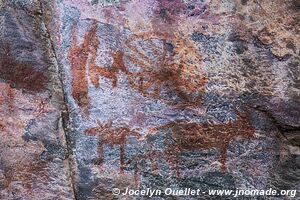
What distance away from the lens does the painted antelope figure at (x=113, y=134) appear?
1974 millimetres

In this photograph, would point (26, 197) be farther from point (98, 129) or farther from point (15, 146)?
point (98, 129)

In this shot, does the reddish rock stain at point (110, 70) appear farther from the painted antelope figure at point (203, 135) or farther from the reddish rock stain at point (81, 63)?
the painted antelope figure at point (203, 135)

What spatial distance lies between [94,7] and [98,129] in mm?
574

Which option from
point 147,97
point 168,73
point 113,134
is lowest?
point 113,134

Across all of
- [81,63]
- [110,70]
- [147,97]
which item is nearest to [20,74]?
[81,63]

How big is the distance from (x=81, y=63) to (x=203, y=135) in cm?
67

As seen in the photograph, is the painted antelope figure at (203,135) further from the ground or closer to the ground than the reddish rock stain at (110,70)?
closer to the ground

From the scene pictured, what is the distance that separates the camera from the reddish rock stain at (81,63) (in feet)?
6.37

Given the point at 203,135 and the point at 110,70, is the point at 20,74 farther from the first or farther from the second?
the point at 203,135

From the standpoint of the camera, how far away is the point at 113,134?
1979mm

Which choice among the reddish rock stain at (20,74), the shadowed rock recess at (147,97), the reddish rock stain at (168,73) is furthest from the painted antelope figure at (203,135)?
the reddish rock stain at (20,74)

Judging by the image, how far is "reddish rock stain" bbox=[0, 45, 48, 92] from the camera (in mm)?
1935

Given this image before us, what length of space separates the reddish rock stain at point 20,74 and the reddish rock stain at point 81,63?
0.48ft

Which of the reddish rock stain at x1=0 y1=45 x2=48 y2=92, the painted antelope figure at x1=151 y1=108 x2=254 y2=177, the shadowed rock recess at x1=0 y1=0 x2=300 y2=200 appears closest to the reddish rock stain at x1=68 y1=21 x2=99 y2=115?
the shadowed rock recess at x1=0 y1=0 x2=300 y2=200
